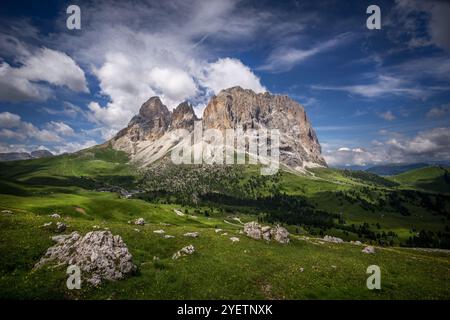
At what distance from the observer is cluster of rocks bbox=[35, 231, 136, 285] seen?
29562 millimetres

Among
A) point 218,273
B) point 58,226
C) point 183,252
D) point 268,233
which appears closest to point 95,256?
point 183,252

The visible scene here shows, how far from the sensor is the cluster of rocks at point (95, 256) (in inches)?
1164

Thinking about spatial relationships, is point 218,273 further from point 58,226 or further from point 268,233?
point 58,226

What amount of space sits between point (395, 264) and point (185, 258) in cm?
3828

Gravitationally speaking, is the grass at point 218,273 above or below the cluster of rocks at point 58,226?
below

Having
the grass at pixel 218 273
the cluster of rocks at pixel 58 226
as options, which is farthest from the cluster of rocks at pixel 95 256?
the cluster of rocks at pixel 58 226

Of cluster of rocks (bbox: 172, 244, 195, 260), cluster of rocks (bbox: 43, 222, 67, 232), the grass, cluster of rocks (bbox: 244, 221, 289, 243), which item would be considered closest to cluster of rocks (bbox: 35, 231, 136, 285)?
the grass

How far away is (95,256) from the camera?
30484 mm

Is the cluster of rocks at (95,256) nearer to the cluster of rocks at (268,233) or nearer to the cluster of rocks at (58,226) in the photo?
the cluster of rocks at (58,226)
